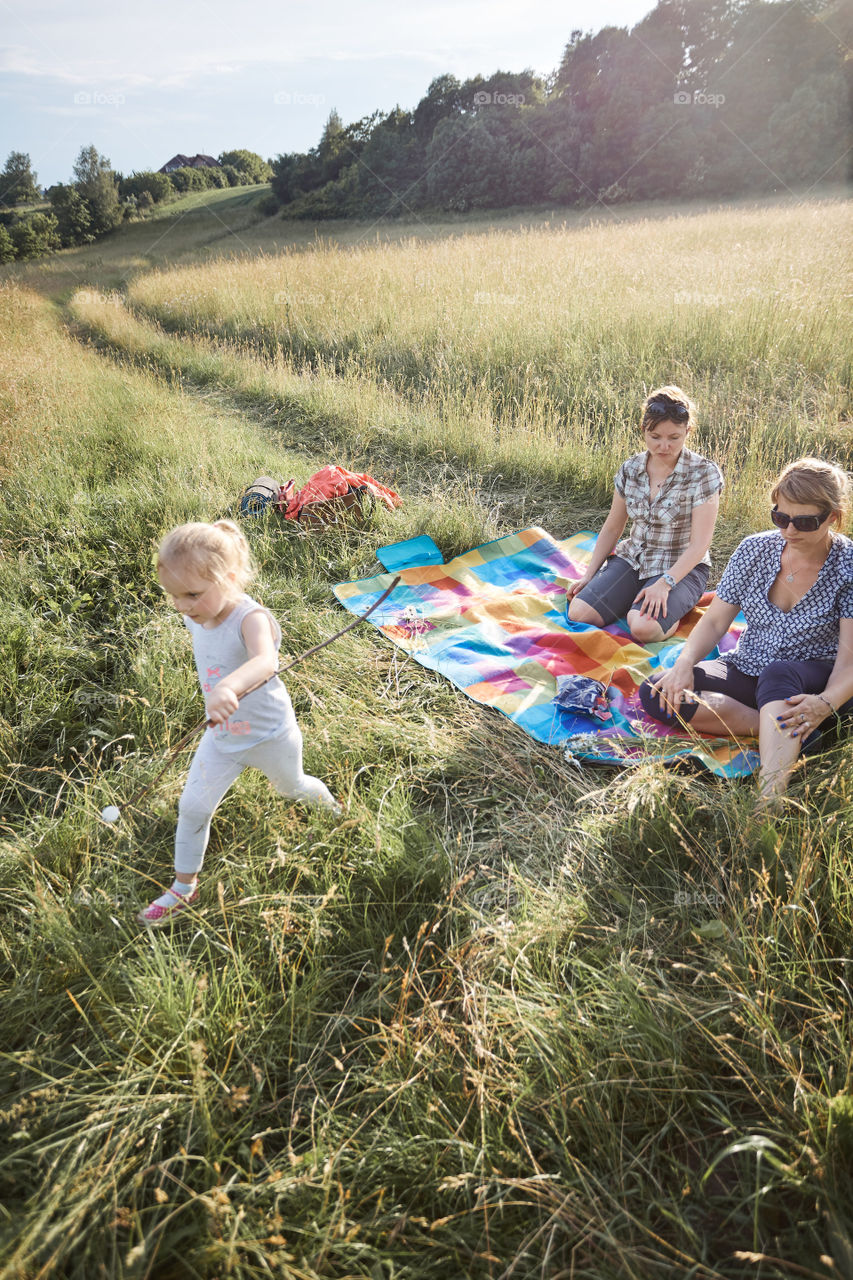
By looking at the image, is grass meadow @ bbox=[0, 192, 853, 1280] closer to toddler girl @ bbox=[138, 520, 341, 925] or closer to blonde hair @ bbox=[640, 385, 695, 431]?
toddler girl @ bbox=[138, 520, 341, 925]

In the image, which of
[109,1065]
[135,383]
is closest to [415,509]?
[109,1065]

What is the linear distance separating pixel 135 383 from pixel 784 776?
7459 mm

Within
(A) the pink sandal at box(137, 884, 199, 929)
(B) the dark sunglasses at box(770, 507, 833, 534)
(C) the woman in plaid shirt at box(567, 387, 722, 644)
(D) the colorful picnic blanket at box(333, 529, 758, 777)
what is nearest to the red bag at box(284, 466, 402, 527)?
(D) the colorful picnic blanket at box(333, 529, 758, 777)

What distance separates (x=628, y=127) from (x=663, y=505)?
101 feet

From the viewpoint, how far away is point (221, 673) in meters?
2.09

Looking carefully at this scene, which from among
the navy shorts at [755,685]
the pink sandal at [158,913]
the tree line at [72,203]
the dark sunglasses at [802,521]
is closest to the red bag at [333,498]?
the navy shorts at [755,685]

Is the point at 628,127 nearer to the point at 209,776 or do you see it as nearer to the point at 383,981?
the point at 209,776

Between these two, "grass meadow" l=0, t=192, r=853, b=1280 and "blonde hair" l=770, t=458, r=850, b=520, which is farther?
"blonde hair" l=770, t=458, r=850, b=520

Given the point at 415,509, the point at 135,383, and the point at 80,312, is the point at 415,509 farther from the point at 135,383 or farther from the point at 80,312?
the point at 80,312

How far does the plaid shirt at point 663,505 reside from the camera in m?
3.44

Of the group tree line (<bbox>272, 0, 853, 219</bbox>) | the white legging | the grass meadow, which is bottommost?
the grass meadow

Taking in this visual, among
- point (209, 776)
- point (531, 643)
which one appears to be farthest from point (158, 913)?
point (531, 643)

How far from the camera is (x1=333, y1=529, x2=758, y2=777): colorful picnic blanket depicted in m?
2.84

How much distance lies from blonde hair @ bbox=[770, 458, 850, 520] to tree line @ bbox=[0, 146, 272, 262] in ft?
123
